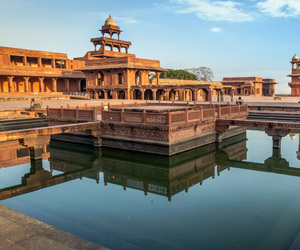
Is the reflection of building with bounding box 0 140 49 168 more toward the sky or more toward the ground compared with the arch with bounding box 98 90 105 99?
more toward the ground

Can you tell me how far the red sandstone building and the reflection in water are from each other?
22.1m

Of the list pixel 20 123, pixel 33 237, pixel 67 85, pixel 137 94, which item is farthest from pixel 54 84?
pixel 33 237

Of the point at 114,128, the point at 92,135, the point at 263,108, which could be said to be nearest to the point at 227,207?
the point at 114,128

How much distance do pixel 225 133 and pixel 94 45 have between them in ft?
138

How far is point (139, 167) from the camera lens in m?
12.5

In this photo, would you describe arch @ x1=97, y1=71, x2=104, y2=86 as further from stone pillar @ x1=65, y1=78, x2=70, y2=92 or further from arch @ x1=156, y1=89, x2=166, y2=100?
arch @ x1=156, y1=89, x2=166, y2=100

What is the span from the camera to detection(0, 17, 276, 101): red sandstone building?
131ft

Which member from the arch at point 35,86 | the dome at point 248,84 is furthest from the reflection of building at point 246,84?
the arch at point 35,86

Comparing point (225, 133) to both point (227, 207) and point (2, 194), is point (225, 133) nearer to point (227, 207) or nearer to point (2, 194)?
point (227, 207)

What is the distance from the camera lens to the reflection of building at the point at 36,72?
42281 mm

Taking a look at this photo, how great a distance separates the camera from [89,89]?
44.2 metres

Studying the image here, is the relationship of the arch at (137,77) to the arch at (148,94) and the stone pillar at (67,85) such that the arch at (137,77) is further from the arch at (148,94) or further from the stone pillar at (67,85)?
the stone pillar at (67,85)

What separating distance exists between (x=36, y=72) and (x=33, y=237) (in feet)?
143

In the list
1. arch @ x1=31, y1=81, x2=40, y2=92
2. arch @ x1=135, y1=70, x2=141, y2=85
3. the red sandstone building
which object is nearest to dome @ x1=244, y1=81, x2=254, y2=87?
the red sandstone building
